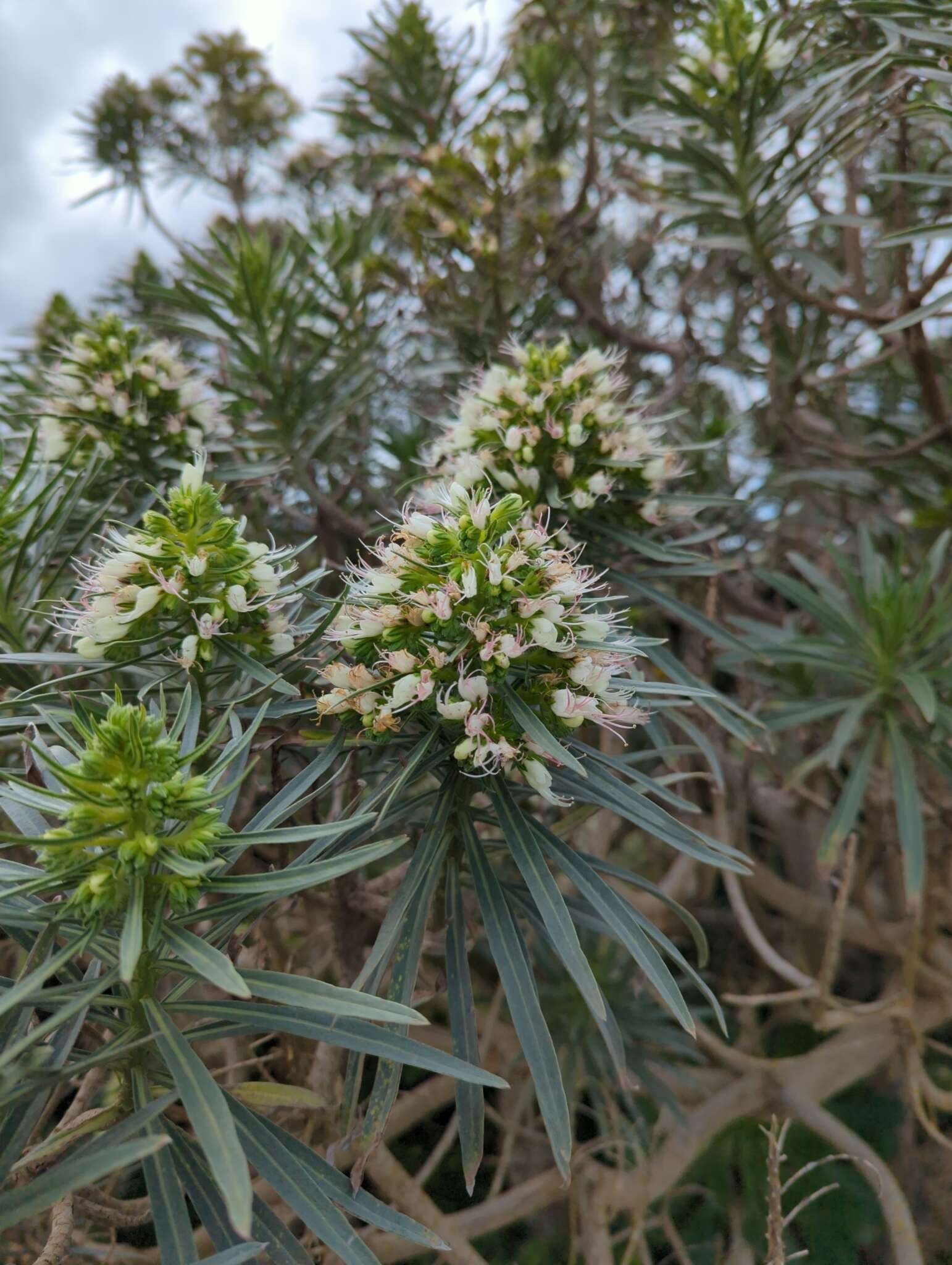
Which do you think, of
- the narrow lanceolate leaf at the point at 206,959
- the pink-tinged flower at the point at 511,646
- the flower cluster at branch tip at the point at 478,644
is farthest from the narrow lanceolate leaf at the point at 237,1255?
→ the pink-tinged flower at the point at 511,646

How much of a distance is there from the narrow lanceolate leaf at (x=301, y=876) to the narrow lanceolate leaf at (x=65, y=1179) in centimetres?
21

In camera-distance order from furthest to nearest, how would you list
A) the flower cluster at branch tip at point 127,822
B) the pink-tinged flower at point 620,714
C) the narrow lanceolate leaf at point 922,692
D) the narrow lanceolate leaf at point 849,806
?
the narrow lanceolate leaf at point 849,806
the narrow lanceolate leaf at point 922,692
the pink-tinged flower at point 620,714
the flower cluster at branch tip at point 127,822

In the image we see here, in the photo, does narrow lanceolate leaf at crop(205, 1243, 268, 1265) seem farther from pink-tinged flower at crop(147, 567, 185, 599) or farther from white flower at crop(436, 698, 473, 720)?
pink-tinged flower at crop(147, 567, 185, 599)

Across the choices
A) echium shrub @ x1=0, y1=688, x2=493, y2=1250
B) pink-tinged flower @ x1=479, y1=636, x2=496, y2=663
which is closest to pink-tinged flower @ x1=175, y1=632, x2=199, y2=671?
echium shrub @ x1=0, y1=688, x2=493, y2=1250

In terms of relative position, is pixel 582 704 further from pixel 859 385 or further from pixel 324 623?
pixel 859 385

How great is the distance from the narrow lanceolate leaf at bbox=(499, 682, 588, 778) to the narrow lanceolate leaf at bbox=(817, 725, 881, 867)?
2.84 ft

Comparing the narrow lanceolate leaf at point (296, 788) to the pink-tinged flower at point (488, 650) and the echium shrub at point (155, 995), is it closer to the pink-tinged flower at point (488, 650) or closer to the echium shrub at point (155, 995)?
the echium shrub at point (155, 995)

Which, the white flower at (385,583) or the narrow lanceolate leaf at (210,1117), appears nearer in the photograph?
the narrow lanceolate leaf at (210,1117)

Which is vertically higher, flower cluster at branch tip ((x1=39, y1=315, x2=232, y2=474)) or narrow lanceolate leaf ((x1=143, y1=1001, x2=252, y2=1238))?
flower cluster at branch tip ((x1=39, y1=315, x2=232, y2=474))

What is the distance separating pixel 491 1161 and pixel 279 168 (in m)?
3.29

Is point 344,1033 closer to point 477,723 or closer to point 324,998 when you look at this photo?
point 324,998

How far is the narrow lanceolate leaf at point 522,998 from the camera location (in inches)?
31.2

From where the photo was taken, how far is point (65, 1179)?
0.67m

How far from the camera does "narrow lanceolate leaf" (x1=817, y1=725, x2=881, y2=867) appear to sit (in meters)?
1.50
